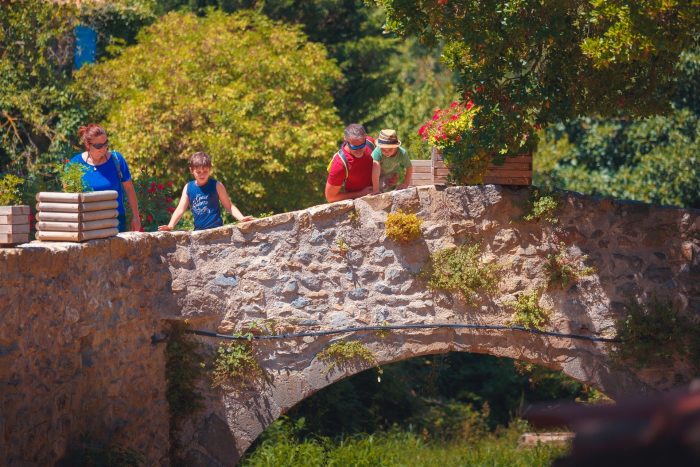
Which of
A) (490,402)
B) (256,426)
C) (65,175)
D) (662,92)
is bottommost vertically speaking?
(490,402)

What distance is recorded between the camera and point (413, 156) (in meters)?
10.1

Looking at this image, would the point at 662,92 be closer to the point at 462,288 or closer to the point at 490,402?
the point at 462,288

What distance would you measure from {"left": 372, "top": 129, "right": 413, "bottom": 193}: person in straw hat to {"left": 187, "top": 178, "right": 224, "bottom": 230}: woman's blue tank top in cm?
132

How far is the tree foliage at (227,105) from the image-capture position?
12.2 meters

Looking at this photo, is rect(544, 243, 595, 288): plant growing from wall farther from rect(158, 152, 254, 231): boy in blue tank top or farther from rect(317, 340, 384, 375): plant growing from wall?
rect(158, 152, 254, 231): boy in blue tank top

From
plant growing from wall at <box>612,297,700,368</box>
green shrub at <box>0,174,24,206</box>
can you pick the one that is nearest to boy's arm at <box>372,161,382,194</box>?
plant growing from wall at <box>612,297,700,368</box>

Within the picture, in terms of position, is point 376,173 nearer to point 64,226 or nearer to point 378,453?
point 64,226

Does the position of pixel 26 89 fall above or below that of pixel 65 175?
above

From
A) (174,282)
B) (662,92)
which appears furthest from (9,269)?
(662,92)

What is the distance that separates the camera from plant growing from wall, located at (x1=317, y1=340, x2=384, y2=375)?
8688 millimetres

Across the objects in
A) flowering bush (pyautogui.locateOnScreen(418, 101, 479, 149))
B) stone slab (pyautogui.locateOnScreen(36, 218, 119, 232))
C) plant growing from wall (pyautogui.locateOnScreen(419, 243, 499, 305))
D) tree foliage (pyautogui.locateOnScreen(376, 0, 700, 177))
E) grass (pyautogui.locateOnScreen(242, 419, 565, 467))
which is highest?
tree foliage (pyautogui.locateOnScreen(376, 0, 700, 177))

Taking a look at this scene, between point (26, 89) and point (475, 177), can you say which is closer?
point (475, 177)

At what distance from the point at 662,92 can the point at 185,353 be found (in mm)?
4505

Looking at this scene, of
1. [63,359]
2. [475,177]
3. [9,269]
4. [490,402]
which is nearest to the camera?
[9,269]
